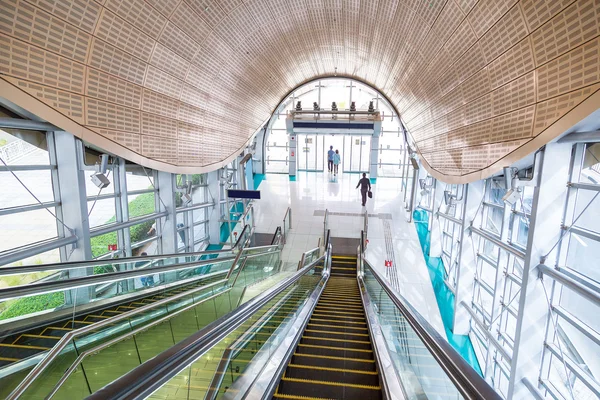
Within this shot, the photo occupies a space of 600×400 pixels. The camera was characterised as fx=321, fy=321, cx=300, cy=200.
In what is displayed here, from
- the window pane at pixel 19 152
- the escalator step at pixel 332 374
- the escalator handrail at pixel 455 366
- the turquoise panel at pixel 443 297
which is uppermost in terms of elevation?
the window pane at pixel 19 152

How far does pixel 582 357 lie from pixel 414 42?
783 centimetres

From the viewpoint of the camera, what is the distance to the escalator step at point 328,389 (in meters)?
2.73

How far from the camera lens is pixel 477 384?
1.32 meters

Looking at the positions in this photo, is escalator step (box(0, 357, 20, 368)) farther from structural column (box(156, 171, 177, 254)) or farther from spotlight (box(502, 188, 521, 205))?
structural column (box(156, 171, 177, 254))

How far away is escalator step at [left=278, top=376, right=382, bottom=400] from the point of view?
2729 mm

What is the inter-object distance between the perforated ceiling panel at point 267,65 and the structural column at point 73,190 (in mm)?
478

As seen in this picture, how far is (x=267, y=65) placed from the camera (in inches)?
510

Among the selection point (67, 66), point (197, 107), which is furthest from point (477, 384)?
point (197, 107)

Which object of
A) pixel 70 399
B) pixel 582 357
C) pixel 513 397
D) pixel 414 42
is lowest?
pixel 513 397

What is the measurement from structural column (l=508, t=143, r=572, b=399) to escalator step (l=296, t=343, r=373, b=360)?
3.42 m

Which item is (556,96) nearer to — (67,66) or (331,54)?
(67,66)

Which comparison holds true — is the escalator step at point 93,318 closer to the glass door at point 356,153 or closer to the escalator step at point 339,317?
the escalator step at point 339,317

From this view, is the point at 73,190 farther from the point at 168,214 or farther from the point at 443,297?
the point at 443,297

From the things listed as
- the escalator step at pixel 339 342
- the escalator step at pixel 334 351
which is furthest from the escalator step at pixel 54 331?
the escalator step at pixel 339 342
